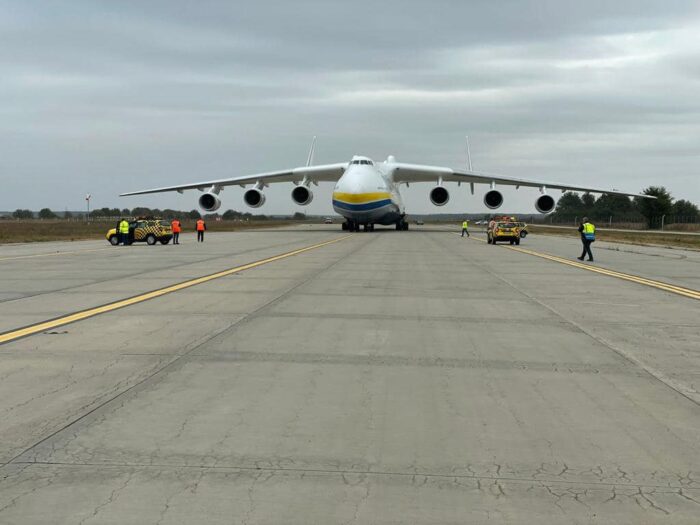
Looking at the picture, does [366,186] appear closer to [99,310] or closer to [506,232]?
[506,232]

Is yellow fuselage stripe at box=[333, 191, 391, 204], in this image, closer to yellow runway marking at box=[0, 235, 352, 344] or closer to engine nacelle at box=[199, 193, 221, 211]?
engine nacelle at box=[199, 193, 221, 211]

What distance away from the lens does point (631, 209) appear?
127000 mm

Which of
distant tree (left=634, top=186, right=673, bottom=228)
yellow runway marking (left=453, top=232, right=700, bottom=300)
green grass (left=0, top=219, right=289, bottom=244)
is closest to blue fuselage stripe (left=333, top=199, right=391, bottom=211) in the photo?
green grass (left=0, top=219, right=289, bottom=244)

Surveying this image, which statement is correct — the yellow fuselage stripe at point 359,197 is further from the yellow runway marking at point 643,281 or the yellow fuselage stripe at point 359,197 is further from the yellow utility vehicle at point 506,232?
Answer: the yellow runway marking at point 643,281

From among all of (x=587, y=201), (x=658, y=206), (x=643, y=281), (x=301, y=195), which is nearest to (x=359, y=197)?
(x=301, y=195)

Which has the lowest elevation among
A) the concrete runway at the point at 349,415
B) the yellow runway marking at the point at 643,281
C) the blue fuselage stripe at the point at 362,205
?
the yellow runway marking at the point at 643,281

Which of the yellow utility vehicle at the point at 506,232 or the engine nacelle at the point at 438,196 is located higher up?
the engine nacelle at the point at 438,196

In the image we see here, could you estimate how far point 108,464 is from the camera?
4012 millimetres

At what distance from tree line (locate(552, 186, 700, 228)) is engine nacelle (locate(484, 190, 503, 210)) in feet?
65.7

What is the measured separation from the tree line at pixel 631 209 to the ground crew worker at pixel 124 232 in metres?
45.6

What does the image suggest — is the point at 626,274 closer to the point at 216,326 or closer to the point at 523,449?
the point at 216,326

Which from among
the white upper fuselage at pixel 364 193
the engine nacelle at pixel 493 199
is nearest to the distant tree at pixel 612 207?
the engine nacelle at pixel 493 199

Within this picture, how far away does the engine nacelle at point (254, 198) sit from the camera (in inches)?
1815

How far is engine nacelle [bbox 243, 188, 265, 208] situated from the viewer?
151ft
